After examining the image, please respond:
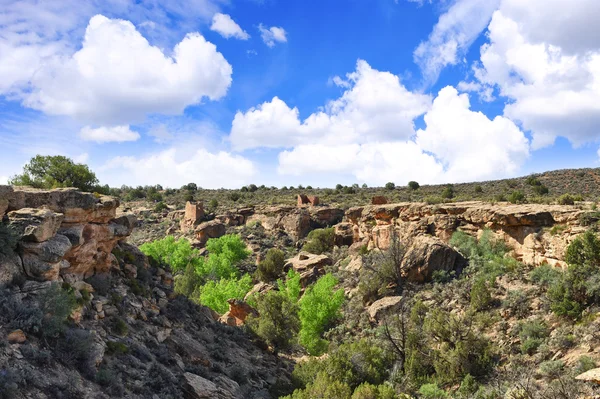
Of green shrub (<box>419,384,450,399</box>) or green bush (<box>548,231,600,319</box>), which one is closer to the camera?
green shrub (<box>419,384,450,399</box>)

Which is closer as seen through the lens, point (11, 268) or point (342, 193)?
point (11, 268)

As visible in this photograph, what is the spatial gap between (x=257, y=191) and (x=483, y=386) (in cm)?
7348

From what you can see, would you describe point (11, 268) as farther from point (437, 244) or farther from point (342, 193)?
point (342, 193)

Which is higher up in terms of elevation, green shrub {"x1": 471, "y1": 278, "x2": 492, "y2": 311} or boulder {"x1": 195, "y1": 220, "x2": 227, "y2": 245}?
boulder {"x1": 195, "y1": 220, "x2": 227, "y2": 245}

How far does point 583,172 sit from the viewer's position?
5747 cm

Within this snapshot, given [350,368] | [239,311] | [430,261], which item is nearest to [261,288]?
[239,311]

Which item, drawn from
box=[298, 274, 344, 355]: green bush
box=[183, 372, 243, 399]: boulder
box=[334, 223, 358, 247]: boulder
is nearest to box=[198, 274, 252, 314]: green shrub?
box=[298, 274, 344, 355]: green bush

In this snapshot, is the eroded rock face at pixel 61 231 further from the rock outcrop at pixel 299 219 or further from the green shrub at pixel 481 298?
the rock outcrop at pixel 299 219

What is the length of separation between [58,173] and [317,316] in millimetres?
19020

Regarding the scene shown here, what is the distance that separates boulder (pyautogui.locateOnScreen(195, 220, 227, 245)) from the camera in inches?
2059

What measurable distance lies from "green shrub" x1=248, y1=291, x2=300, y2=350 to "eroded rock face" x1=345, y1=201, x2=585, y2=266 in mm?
13057

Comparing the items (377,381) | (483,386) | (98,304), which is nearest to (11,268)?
(98,304)

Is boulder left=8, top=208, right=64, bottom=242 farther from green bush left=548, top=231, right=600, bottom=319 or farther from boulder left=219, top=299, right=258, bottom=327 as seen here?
green bush left=548, top=231, right=600, bottom=319

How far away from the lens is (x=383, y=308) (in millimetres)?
24203
